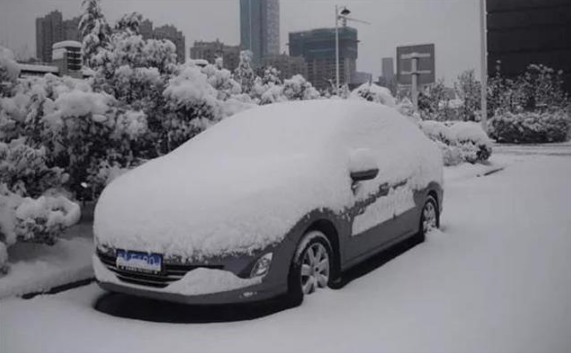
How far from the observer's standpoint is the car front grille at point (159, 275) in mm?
4109

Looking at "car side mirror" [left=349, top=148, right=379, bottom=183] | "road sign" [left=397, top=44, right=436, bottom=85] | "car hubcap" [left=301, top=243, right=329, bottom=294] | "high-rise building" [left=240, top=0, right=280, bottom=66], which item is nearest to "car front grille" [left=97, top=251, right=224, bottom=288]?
"car hubcap" [left=301, top=243, right=329, bottom=294]

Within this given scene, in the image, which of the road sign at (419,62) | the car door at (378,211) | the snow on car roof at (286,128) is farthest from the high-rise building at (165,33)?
the road sign at (419,62)

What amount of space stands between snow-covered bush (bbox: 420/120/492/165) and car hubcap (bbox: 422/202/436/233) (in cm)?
885

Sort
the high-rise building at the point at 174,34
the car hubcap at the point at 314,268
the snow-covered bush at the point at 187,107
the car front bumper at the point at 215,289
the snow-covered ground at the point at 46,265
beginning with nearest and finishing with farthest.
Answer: the car front bumper at the point at 215,289 < the car hubcap at the point at 314,268 < the snow-covered ground at the point at 46,265 < the snow-covered bush at the point at 187,107 < the high-rise building at the point at 174,34

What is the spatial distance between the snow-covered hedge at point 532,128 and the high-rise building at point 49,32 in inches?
891

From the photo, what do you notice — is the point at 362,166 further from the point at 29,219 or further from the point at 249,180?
the point at 29,219

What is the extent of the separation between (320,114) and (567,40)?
65.4 metres

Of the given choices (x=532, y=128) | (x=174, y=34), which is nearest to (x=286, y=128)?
(x=174, y=34)

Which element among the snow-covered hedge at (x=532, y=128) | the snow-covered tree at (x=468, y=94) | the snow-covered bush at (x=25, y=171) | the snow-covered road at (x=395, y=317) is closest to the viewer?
the snow-covered road at (x=395, y=317)

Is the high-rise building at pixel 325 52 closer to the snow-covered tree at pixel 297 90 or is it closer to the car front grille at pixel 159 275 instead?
the snow-covered tree at pixel 297 90

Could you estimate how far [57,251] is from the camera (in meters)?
5.71

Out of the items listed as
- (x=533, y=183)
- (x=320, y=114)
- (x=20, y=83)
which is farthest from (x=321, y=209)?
(x=533, y=183)

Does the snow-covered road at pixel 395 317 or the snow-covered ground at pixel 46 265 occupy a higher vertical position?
the snow-covered ground at pixel 46 265

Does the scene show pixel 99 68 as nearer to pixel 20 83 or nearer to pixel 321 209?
pixel 20 83
